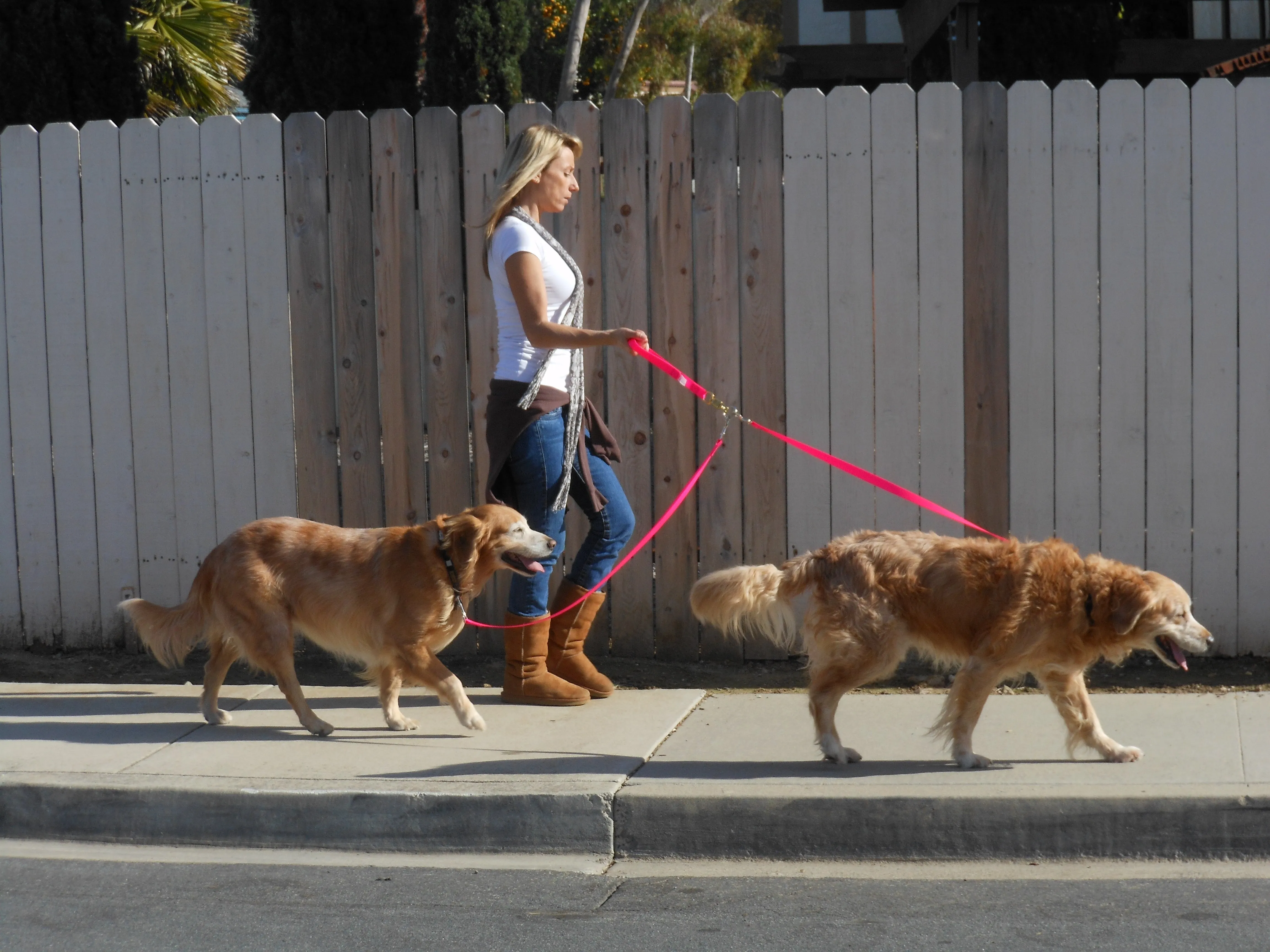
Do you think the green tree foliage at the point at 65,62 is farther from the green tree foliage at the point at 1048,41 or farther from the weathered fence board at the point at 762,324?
the green tree foliage at the point at 1048,41

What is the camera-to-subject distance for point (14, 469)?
6.14 meters

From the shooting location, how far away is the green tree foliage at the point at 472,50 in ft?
58.5

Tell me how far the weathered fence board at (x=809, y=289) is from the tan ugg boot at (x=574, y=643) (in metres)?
1.08

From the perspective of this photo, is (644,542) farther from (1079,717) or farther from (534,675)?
(1079,717)

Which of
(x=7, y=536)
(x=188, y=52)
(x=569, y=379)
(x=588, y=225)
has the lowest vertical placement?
(x=7, y=536)

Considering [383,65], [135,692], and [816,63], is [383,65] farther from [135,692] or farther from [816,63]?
[135,692]

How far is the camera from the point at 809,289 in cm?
554

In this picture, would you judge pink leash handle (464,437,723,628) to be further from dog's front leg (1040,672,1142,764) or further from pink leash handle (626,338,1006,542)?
dog's front leg (1040,672,1142,764)

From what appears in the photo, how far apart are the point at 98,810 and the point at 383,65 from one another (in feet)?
40.5

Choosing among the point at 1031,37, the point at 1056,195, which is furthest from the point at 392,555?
the point at 1031,37

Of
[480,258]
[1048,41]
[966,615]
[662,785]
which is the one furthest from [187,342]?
[1048,41]

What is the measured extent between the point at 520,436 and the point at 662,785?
1444 millimetres

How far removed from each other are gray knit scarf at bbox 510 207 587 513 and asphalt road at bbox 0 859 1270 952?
5.23 feet

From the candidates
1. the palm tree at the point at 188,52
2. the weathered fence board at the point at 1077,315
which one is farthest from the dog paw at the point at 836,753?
the palm tree at the point at 188,52
